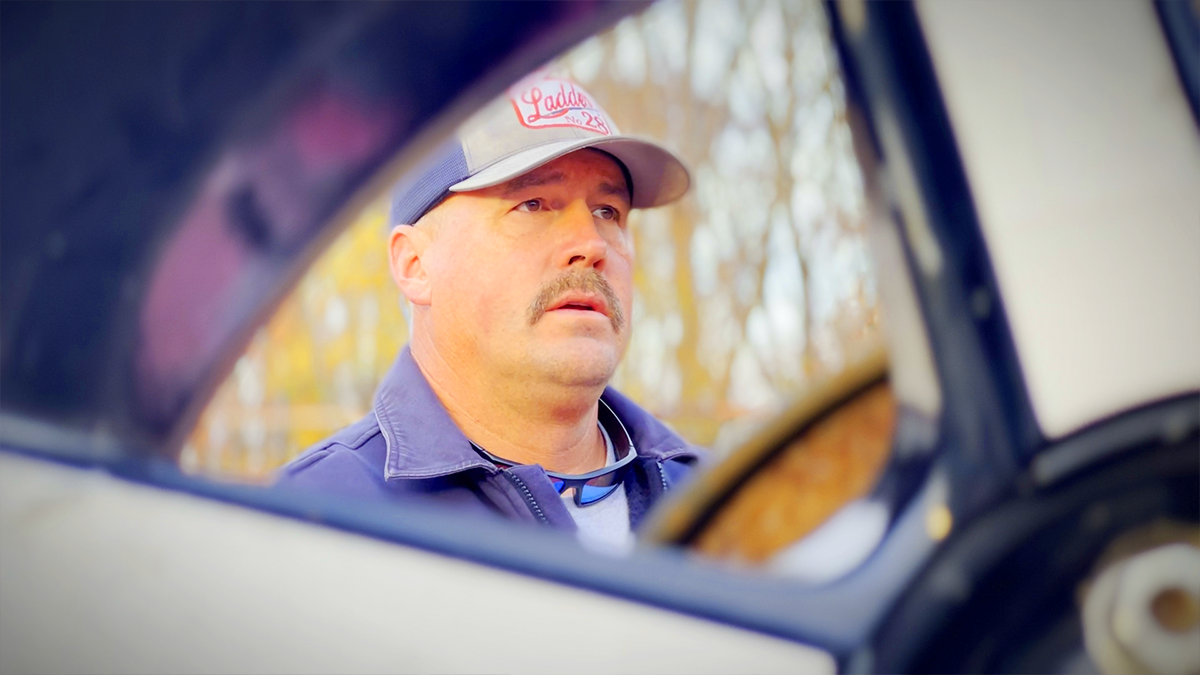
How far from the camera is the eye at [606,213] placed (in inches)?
82.6

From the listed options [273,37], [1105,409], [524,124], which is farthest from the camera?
[524,124]

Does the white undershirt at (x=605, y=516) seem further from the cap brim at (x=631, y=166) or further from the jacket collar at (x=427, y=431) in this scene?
the cap brim at (x=631, y=166)

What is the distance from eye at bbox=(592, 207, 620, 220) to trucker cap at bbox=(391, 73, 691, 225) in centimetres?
10

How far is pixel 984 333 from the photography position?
73 cm

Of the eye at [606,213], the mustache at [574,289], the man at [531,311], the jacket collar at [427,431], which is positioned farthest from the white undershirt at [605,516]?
the eye at [606,213]

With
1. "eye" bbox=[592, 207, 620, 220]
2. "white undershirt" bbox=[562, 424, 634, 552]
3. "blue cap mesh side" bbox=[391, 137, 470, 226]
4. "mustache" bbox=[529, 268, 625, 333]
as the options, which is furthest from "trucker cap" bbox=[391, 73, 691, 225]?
"white undershirt" bbox=[562, 424, 634, 552]

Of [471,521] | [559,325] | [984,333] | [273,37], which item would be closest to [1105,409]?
[984,333]

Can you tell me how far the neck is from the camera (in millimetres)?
2023

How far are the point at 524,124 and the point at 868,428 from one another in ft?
4.32

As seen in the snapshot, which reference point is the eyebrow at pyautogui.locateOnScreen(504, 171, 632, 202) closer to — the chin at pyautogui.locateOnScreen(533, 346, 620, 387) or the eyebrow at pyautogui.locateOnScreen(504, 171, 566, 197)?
the eyebrow at pyautogui.locateOnScreen(504, 171, 566, 197)

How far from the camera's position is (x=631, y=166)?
2.16 m

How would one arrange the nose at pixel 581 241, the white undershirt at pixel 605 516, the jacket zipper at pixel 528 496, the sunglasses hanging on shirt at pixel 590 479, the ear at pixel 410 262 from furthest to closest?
the ear at pixel 410 262
the nose at pixel 581 241
the sunglasses hanging on shirt at pixel 590 479
the white undershirt at pixel 605 516
the jacket zipper at pixel 528 496

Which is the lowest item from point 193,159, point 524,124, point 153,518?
point 153,518

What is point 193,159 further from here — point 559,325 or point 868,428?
point 559,325
